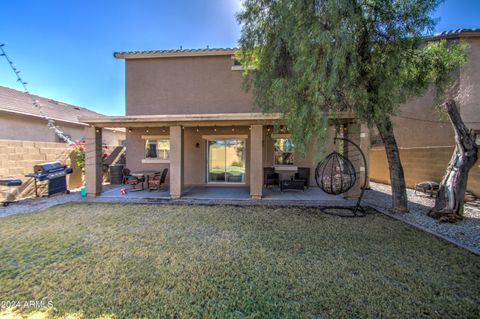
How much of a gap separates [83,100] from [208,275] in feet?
70.8

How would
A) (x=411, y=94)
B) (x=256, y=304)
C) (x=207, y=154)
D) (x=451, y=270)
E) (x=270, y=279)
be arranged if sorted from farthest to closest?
(x=207, y=154)
(x=411, y=94)
(x=451, y=270)
(x=270, y=279)
(x=256, y=304)

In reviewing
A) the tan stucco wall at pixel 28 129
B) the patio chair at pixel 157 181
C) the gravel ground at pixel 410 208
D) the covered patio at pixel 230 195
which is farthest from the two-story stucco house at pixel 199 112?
the tan stucco wall at pixel 28 129

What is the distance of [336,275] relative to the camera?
3.43m

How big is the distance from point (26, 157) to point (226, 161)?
838cm

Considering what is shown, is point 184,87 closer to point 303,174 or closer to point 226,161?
point 226,161

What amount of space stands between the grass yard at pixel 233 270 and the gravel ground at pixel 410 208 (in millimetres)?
685

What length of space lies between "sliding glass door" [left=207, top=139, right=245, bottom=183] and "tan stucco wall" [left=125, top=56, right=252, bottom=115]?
1763 millimetres

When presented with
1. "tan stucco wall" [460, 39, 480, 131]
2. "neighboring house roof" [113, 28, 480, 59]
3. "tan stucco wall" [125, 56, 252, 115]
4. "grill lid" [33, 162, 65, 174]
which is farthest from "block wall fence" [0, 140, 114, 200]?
"tan stucco wall" [460, 39, 480, 131]

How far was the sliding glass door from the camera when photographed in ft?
38.2

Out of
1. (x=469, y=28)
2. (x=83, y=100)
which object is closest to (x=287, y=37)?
(x=469, y=28)

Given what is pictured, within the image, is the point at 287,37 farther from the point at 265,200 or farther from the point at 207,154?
the point at 207,154

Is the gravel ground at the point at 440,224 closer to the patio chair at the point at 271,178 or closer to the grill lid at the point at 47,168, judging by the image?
the patio chair at the point at 271,178

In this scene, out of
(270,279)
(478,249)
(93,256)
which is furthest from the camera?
(478,249)

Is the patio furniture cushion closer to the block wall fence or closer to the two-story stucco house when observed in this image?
the block wall fence
